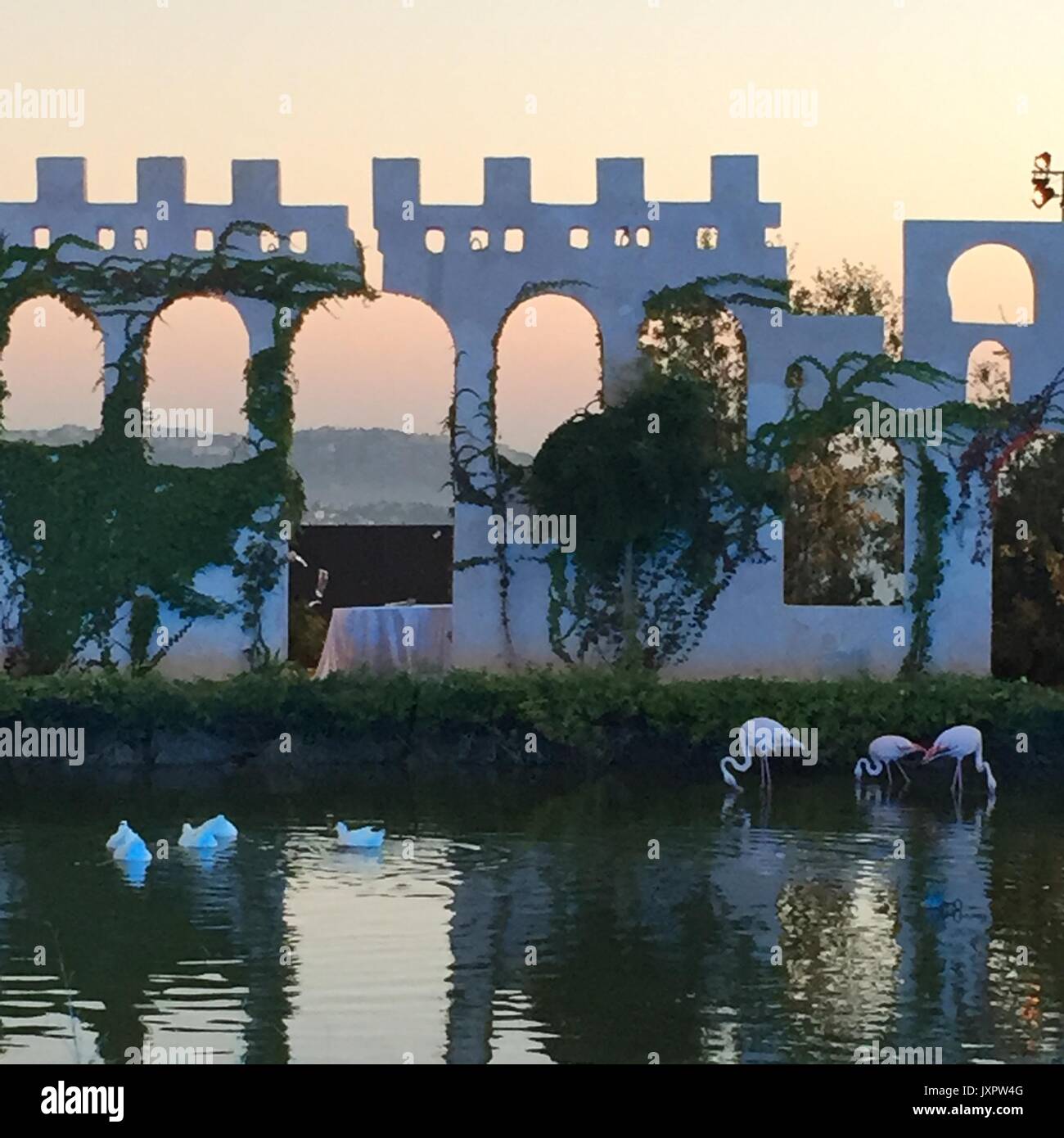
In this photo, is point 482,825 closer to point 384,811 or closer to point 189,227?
point 384,811

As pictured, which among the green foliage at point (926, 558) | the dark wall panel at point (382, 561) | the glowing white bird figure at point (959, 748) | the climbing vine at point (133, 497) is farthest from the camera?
the dark wall panel at point (382, 561)

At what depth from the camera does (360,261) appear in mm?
21703

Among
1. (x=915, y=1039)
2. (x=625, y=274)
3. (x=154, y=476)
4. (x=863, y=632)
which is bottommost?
(x=915, y=1039)

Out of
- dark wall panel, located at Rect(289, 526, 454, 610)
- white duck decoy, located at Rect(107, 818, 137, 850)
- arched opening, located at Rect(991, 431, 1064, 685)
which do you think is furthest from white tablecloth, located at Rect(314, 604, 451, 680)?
white duck decoy, located at Rect(107, 818, 137, 850)

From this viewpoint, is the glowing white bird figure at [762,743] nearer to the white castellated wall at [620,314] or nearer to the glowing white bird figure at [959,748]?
the glowing white bird figure at [959,748]

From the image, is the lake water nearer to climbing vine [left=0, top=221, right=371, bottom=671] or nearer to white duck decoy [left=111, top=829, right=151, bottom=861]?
white duck decoy [left=111, top=829, right=151, bottom=861]

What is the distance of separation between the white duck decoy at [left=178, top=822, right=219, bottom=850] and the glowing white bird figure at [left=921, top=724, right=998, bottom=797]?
5804 mm

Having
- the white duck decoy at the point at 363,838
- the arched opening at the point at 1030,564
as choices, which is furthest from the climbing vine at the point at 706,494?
the white duck decoy at the point at 363,838

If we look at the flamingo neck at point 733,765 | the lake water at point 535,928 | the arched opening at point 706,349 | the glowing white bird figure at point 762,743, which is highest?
the arched opening at point 706,349

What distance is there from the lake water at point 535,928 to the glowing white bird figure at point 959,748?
35 centimetres

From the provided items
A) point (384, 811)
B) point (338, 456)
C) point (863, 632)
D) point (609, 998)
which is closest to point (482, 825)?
point (384, 811)

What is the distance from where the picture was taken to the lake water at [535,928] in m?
9.44

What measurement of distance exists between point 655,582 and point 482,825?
7.09 meters

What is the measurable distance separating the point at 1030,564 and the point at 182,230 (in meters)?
9.22
